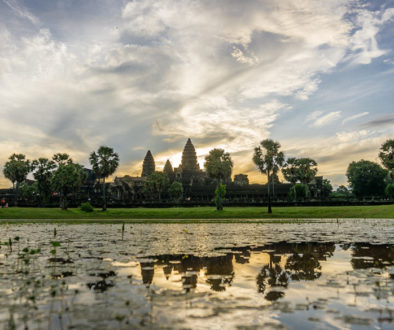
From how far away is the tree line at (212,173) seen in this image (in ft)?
226

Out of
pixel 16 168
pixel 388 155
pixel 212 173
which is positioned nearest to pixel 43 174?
pixel 16 168

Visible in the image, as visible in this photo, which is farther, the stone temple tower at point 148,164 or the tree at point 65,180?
the stone temple tower at point 148,164

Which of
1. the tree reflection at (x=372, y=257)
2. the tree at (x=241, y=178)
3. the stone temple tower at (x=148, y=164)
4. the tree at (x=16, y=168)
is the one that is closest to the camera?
the tree reflection at (x=372, y=257)

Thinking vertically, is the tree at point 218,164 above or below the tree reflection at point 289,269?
above

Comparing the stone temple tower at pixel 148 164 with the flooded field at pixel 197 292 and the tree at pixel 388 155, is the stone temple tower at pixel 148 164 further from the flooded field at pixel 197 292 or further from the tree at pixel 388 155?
the flooded field at pixel 197 292

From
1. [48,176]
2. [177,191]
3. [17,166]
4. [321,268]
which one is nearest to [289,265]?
[321,268]

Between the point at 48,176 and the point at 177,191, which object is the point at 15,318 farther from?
the point at 177,191

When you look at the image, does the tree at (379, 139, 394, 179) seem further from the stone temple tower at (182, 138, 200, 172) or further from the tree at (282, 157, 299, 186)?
the stone temple tower at (182, 138, 200, 172)

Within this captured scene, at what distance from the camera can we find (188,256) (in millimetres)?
10102

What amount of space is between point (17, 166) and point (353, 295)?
3752 inches

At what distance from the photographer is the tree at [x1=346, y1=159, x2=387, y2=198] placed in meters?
114

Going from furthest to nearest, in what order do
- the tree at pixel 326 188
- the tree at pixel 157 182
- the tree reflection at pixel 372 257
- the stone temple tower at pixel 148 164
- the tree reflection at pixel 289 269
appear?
the stone temple tower at pixel 148 164, the tree at pixel 326 188, the tree at pixel 157 182, the tree reflection at pixel 372 257, the tree reflection at pixel 289 269

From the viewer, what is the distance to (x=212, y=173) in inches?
3009

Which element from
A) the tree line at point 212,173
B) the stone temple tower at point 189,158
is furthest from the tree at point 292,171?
the stone temple tower at point 189,158
